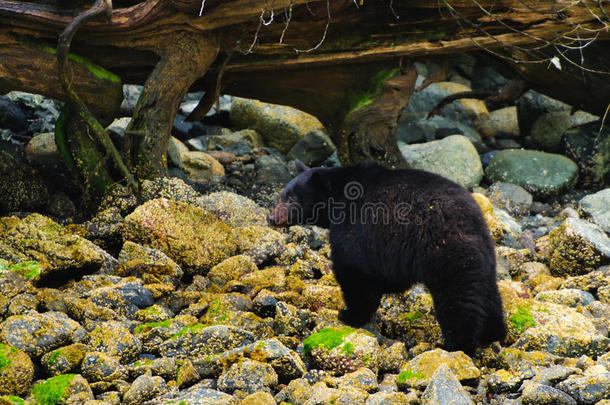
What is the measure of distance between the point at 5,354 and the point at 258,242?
9.27 feet

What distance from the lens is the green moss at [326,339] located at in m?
3.98

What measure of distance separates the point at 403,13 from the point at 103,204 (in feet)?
12.3

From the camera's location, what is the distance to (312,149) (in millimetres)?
9969

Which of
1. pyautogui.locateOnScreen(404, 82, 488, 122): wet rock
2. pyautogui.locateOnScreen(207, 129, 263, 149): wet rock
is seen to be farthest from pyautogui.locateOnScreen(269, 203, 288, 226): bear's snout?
pyautogui.locateOnScreen(404, 82, 488, 122): wet rock

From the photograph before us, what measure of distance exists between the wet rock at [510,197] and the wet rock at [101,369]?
5.96 meters

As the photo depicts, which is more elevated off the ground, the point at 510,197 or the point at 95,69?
the point at 95,69

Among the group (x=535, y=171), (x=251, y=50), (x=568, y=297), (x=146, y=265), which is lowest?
(x=535, y=171)

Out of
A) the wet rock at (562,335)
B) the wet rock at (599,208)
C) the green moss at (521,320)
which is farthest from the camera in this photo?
the wet rock at (599,208)

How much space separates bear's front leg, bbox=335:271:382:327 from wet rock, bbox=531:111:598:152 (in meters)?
6.62

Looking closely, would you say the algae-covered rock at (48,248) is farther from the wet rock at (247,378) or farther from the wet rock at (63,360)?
the wet rock at (247,378)

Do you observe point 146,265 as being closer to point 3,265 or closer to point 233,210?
point 3,265

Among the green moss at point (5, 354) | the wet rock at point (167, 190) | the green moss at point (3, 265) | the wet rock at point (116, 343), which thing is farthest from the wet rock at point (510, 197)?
the green moss at point (5, 354)

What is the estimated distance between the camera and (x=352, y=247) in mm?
4594

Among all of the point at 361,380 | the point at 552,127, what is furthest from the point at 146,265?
the point at 552,127
